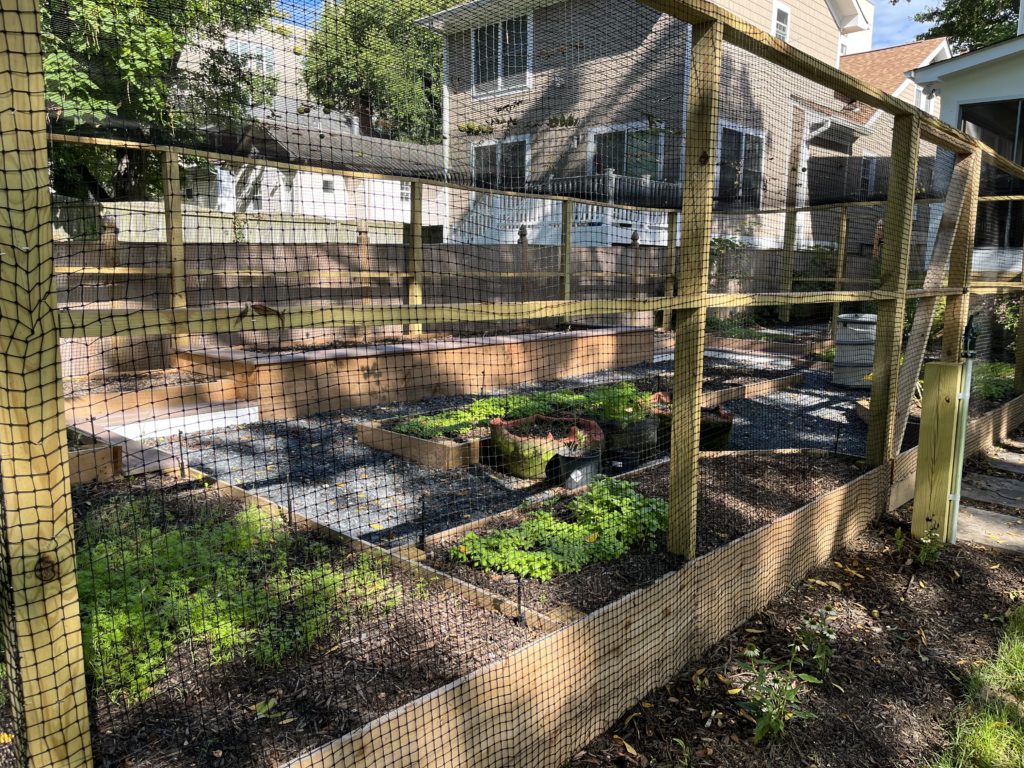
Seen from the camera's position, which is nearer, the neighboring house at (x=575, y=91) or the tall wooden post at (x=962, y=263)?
the neighboring house at (x=575, y=91)

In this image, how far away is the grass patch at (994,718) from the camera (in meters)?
2.27

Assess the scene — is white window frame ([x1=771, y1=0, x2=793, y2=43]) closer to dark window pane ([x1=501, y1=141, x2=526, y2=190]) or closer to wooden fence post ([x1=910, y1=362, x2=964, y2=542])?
dark window pane ([x1=501, y1=141, x2=526, y2=190])

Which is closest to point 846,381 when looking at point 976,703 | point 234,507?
point 976,703

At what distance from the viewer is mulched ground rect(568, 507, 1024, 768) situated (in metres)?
2.30

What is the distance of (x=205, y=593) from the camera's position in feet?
8.22

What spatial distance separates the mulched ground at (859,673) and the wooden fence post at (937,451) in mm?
182

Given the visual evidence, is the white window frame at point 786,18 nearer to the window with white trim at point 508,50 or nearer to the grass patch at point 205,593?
the window with white trim at point 508,50

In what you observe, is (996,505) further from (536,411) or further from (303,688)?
(303,688)

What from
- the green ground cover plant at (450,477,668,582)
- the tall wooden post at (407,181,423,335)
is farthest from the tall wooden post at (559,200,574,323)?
the green ground cover plant at (450,477,668,582)

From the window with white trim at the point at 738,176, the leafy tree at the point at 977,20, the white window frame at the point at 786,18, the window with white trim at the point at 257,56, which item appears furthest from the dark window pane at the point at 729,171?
the leafy tree at the point at 977,20

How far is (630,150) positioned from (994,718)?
13.3 feet

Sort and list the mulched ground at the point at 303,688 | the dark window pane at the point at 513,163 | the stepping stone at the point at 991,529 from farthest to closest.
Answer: the dark window pane at the point at 513,163 < the stepping stone at the point at 991,529 < the mulched ground at the point at 303,688

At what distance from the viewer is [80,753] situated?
1.42 meters

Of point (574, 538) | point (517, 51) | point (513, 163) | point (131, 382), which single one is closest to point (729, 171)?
point (513, 163)
